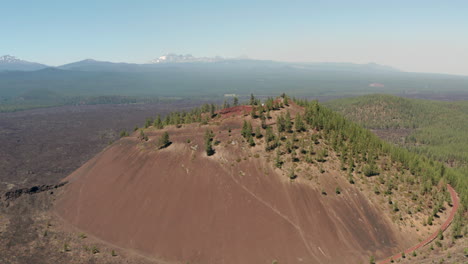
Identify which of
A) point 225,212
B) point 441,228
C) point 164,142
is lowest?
point 441,228

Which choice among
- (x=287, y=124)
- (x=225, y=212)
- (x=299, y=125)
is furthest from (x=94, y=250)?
(x=299, y=125)

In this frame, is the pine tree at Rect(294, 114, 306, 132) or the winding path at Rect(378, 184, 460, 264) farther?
the pine tree at Rect(294, 114, 306, 132)

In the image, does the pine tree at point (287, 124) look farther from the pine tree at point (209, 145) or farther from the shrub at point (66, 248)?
the shrub at point (66, 248)

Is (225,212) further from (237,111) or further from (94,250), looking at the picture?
(237,111)

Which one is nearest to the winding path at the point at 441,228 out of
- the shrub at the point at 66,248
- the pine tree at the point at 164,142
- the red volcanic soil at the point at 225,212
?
the red volcanic soil at the point at 225,212

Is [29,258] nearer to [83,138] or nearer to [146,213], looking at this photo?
[146,213]

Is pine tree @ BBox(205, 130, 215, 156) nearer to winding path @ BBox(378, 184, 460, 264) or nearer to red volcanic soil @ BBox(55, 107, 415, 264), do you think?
red volcanic soil @ BBox(55, 107, 415, 264)

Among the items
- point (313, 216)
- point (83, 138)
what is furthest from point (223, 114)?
point (83, 138)

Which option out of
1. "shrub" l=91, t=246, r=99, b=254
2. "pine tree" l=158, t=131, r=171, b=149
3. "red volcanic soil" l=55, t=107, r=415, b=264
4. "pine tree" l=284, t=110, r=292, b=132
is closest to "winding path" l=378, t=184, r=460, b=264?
"red volcanic soil" l=55, t=107, r=415, b=264
